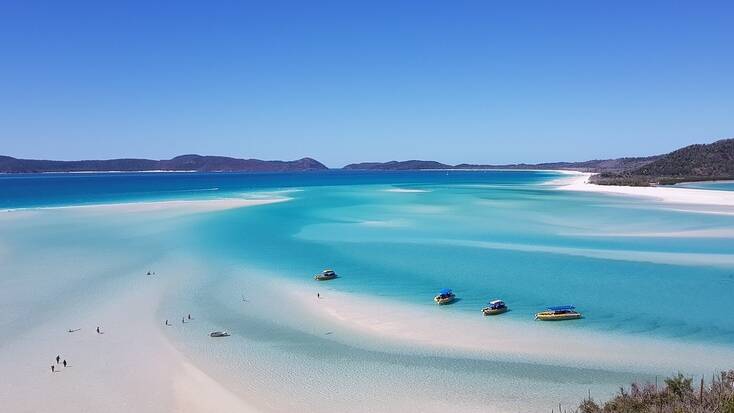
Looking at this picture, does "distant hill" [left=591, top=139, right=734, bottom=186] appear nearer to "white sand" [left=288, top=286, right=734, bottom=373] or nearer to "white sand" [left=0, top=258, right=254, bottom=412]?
"white sand" [left=288, top=286, right=734, bottom=373]

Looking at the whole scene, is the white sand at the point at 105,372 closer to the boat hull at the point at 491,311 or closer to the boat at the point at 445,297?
the boat at the point at 445,297

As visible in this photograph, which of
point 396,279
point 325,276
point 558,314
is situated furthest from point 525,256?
point 325,276

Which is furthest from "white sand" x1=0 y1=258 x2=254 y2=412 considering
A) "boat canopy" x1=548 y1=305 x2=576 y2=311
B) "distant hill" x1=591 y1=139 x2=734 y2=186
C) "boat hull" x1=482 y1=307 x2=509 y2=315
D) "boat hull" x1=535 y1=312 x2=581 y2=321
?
"distant hill" x1=591 y1=139 x2=734 y2=186

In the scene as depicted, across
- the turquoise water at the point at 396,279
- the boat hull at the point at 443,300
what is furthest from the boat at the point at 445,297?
the turquoise water at the point at 396,279

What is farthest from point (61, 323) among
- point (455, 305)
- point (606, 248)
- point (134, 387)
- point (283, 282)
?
point (606, 248)

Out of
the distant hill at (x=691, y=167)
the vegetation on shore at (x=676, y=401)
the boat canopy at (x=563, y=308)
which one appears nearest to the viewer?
the vegetation on shore at (x=676, y=401)

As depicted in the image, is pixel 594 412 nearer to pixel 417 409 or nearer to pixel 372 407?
pixel 417 409

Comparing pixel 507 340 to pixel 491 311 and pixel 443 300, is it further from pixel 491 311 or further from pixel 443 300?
pixel 443 300
